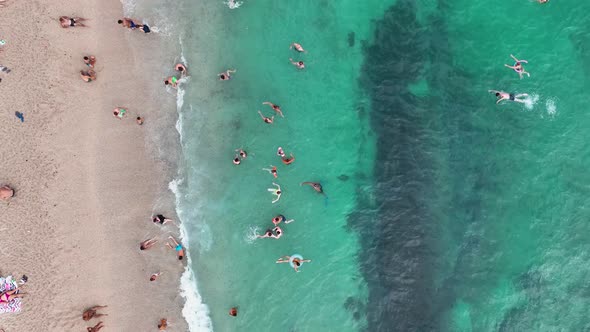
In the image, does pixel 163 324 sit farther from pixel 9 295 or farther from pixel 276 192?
pixel 276 192

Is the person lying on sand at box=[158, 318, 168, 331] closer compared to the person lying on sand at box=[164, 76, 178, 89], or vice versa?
the person lying on sand at box=[158, 318, 168, 331]

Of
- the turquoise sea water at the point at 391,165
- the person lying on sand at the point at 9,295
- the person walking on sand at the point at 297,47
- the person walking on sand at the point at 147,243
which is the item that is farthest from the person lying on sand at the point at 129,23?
the person lying on sand at the point at 9,295

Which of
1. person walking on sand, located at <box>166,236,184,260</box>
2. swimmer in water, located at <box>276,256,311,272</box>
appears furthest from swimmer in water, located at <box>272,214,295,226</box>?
person walking on sand, located at <box>166,236,184,260</box>

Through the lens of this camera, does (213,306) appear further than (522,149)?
No

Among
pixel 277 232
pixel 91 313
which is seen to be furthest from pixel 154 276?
pixel 277 232

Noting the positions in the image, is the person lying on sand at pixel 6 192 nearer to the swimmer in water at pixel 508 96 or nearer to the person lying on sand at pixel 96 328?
the person lying on sand at pixel 96 328

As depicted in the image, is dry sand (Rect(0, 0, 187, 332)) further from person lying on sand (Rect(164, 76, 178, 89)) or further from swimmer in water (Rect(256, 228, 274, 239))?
swimmer in water (Rect(256, 228, 274, 239))

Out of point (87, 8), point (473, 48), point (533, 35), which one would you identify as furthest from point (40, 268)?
point (533, 35)

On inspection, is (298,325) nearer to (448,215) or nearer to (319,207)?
(319,207)
